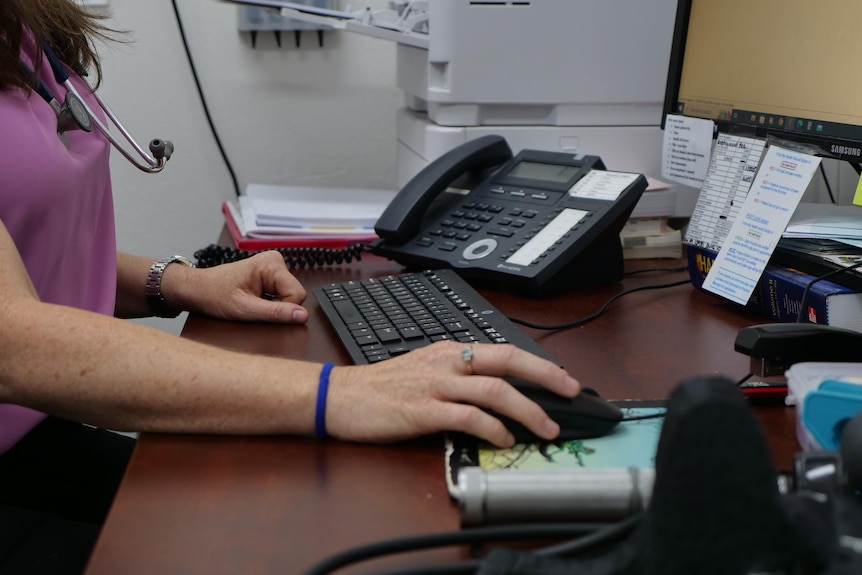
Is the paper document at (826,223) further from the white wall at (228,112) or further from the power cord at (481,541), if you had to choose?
the white wall at (228,112)

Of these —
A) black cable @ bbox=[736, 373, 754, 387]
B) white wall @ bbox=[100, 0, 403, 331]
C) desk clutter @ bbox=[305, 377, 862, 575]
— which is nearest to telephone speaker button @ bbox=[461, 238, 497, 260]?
black cable @ bbox=[736, 373, 754, 387]

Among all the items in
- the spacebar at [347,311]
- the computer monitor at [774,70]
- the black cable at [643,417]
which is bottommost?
the spacebar at [347,311]

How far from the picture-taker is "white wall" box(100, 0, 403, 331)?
1671 mm

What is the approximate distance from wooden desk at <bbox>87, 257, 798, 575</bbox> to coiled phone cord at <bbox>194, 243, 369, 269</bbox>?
361 mm

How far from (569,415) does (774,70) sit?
0.57 metres

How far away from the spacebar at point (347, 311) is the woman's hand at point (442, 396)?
0.73 feet

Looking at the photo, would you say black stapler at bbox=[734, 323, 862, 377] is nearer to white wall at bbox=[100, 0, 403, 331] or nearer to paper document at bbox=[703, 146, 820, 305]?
paper document at bbox=[703, 146, 820, 305]

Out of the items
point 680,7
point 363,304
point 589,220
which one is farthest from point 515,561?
point 680,7

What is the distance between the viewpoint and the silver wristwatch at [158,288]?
3.38ft

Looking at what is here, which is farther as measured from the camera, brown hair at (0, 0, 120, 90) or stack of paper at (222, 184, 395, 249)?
stack of paper at (222, 184, 395, 249)

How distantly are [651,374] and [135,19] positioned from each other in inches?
52.1

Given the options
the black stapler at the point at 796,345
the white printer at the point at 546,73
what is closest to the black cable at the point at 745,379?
the black stapler at the point at 796,345

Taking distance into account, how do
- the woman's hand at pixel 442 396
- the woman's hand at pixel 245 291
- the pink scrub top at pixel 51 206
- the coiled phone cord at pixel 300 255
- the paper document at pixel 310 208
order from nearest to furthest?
the woman's hand at pixel 442 396
the pink scrub top at pixel 51 206
the woman's hand at pixel 245 291
the coiled phone cord at pixel 300 255
the paper document at pixel 310 208

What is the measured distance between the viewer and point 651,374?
2.47 ft
